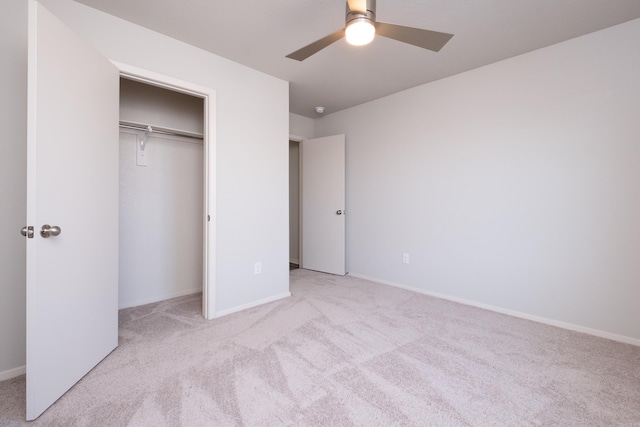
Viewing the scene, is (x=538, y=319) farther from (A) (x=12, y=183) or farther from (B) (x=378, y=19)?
(A) (x=12, y=183)

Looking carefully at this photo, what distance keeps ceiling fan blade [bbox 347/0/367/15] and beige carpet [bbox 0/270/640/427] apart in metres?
1.97

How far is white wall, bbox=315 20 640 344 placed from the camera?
6.96 ft

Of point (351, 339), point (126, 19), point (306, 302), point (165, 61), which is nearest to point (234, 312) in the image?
point (306, 302)

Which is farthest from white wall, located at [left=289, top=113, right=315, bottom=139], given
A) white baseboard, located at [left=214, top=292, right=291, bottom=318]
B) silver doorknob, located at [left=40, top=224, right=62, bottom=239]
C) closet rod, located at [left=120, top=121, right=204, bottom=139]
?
silver doorknob, located at [left=40, top=224, right=62, bottom=239]

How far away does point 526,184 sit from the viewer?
2521 mm

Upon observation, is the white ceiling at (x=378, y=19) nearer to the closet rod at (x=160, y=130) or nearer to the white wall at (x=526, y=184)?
the white wall at (x=526, y=184)

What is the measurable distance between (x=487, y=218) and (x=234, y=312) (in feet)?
8.58

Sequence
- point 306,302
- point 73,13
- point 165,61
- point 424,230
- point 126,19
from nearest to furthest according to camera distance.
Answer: point 73,13, point 126,19, point 165,61, point 306,302, point 424,230

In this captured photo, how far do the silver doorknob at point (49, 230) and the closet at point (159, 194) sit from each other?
1.47m

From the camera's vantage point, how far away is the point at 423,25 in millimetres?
2092

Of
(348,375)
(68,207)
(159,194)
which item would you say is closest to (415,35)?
(348,375)

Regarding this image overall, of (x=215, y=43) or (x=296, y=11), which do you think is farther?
(x=215, y=43)

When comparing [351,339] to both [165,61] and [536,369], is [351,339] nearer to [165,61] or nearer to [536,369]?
[536,369]

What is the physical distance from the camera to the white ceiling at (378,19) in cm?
189
